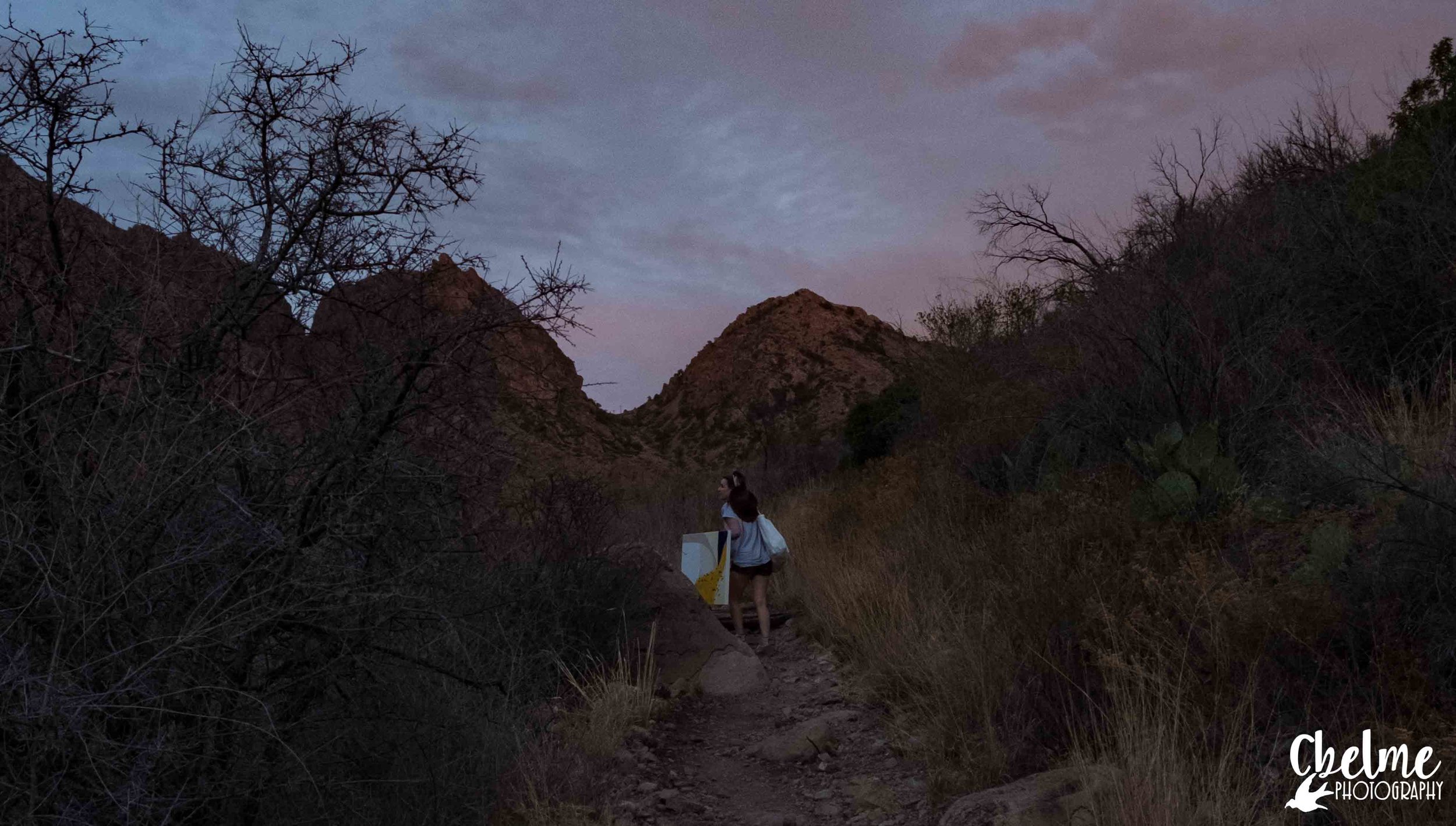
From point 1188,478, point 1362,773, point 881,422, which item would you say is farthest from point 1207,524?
point 881,422

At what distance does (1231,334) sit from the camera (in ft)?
28.5

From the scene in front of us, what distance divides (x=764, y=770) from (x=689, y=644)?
2427 mm

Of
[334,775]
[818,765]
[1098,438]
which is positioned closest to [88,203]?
[334,775]

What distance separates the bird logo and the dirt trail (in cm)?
155

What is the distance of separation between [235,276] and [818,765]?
12.8ft

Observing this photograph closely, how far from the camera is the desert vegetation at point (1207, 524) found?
3.89m

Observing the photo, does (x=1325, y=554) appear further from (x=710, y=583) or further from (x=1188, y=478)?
(x=710, y=583)

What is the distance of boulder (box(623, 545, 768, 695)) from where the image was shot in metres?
7.54

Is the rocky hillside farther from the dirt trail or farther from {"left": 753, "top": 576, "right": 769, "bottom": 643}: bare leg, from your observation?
{"left": 753, "top": 576, "right": 769, "bottom": 643}: bare leg

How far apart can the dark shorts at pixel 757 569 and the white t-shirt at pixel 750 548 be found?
2cm

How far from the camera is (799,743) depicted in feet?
18.6

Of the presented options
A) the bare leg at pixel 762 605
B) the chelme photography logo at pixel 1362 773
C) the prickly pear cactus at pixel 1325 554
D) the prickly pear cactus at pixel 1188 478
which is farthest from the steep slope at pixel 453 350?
the bare leg at pixel 762 605

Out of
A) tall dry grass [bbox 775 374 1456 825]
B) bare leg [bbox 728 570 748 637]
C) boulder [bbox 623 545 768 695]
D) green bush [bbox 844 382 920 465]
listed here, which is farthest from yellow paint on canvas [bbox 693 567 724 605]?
green bush [bbox 844 382 920 465]

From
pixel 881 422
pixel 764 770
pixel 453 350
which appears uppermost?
pixel 881 422
